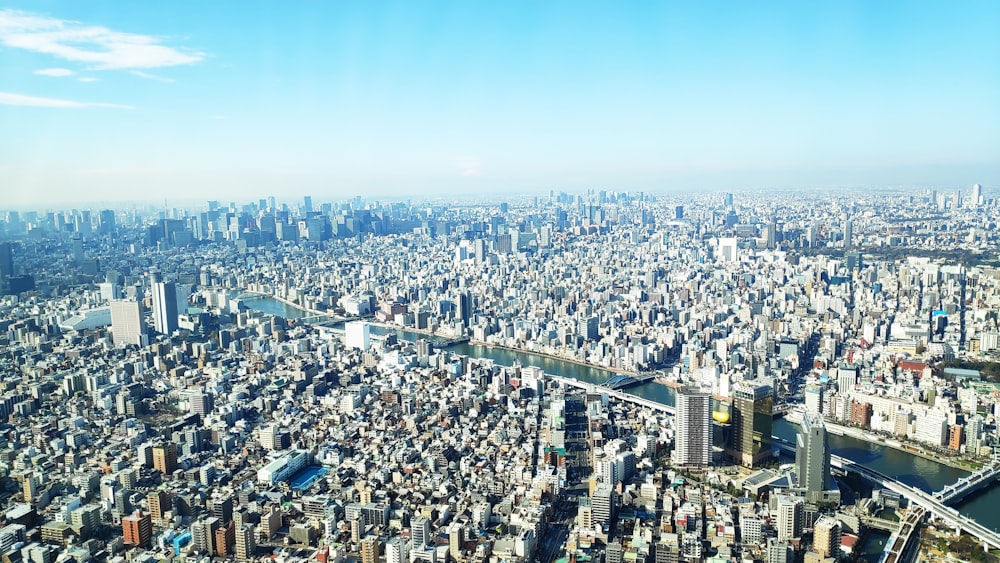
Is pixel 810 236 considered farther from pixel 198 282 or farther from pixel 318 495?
pixel 318 495

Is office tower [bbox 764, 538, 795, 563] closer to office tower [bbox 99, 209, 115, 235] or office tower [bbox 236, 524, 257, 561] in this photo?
office tower [bbox 236, 524, 257, 561]

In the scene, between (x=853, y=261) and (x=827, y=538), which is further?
(x=853, y=261)

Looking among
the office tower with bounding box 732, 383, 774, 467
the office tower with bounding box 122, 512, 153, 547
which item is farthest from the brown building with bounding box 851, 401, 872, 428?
the office tower with bounding box 122, 512, 153, 547

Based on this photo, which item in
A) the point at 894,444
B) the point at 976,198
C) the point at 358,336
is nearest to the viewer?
the point at 894,444

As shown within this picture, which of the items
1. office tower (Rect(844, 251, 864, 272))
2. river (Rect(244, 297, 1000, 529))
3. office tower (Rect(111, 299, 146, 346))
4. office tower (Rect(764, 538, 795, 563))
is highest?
office tower (Rect(844, 251, 864, 272))

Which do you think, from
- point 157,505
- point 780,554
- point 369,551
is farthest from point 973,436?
point 157,505

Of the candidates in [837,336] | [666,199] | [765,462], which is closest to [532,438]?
[765,462]

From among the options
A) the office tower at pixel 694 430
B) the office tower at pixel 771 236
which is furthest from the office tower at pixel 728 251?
the office tower at pixel 694 430

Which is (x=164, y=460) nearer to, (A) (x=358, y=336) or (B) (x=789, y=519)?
(A) (x=358, y=336)
